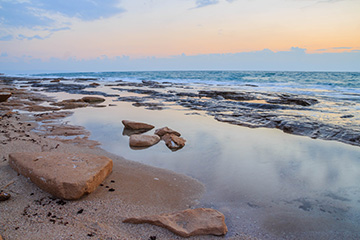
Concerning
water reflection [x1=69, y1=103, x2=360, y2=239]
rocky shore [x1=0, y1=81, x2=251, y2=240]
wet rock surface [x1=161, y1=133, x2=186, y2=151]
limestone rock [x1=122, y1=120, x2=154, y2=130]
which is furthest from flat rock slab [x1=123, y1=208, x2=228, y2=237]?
limestone rock [x1=122, y1=120, x2=154, y2=130]

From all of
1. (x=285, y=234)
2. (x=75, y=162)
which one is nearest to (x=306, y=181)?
(x=285, y=234)

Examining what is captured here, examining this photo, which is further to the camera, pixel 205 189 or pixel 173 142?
pixel 173 142

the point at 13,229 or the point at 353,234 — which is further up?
the point at 13,229

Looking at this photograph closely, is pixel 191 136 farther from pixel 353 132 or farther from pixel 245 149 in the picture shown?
pixel 353 132

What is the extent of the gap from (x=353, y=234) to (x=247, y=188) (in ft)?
4.70

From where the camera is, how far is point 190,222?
2646 millimetres

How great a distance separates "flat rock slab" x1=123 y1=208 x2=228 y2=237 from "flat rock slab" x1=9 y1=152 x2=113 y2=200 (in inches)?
34.0

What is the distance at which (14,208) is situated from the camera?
2.74 metres

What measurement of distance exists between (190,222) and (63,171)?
6.29 feet

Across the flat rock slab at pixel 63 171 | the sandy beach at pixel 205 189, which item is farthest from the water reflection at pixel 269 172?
the flat rock slab at pixel 63 171

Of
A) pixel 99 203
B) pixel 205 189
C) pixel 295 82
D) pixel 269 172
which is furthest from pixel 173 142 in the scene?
pixel 295 82

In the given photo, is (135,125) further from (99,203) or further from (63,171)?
(99,203)

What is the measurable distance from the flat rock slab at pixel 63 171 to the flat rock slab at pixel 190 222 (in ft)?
2.84

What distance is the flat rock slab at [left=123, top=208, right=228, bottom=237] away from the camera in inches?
100
